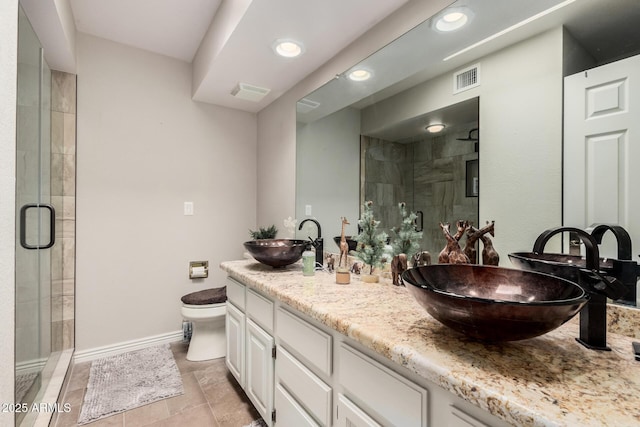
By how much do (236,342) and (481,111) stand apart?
6.20 feet

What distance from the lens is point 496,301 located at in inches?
26.8

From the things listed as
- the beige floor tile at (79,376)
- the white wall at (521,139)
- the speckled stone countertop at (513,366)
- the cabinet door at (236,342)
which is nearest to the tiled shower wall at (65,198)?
the beige floor tile at (79,376)

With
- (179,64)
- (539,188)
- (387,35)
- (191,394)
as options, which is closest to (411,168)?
(539,188)

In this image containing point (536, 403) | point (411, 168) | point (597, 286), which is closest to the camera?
point (536, 403)

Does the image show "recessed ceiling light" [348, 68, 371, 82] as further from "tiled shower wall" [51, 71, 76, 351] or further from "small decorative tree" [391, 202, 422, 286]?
"tiled shower wall" [51, 71, 76, 351]

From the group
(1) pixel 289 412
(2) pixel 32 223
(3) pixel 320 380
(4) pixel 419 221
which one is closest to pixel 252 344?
(1) pixel 289 412

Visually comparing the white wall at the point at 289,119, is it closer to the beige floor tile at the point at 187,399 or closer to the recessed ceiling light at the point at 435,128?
the recessed ceiling light at the point at 435,128

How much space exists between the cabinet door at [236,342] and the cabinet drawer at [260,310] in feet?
0.54

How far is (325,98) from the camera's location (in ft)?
7.41

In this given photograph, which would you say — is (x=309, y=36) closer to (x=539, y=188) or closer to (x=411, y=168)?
(x=411, y=168)

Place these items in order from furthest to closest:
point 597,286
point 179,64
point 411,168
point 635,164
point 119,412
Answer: point 179,64
point 119,412
point 411,168
point 635,164
point 597,286

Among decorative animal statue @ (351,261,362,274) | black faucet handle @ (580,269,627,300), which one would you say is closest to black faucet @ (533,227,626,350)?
black faucet handle @ (580,269,627,300)

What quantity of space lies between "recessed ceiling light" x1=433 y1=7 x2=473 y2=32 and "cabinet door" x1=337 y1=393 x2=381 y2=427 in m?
1.64

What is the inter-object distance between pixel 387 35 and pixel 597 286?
1535mm
